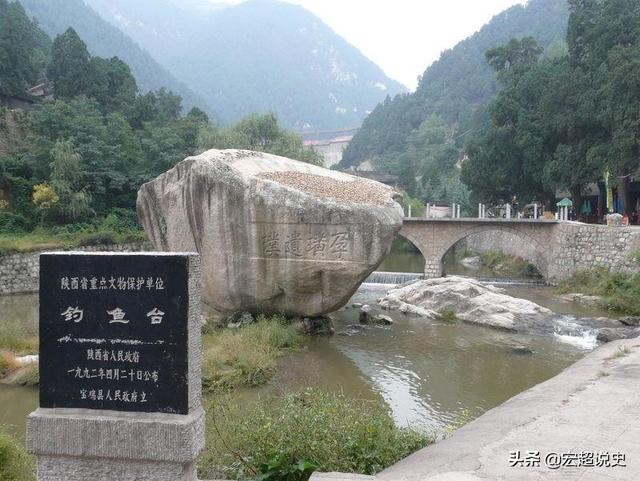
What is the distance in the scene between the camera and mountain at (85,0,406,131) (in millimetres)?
152000

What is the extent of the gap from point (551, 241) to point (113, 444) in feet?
86.5

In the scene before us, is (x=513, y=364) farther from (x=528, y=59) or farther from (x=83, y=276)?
(x=528, y=59)

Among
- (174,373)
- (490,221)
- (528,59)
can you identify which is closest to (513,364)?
(174,373)

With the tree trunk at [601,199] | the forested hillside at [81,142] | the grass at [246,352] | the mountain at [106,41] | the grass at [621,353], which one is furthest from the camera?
the mountain at [106,41]

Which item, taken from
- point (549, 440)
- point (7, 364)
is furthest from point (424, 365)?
point (7, 364)

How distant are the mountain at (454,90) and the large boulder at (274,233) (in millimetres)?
64849

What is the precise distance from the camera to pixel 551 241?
27.7 meters

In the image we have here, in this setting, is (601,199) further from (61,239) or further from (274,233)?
(61,239)

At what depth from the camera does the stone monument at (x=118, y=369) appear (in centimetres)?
446

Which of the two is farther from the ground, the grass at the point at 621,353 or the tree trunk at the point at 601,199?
the tree trunk at the point at 601,199

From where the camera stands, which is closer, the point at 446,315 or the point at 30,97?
the point at 446,315

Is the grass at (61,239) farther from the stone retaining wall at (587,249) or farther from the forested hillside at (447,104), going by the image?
the forested hillside at (447,104)

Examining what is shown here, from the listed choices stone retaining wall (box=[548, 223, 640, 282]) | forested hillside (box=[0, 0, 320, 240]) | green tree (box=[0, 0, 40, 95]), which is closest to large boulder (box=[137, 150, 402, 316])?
stone retaining wall (box=[548, 223, 640, 282])

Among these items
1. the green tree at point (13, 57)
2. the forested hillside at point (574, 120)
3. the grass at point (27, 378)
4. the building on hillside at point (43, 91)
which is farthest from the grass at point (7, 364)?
the building on hillside at point (43, 91)
